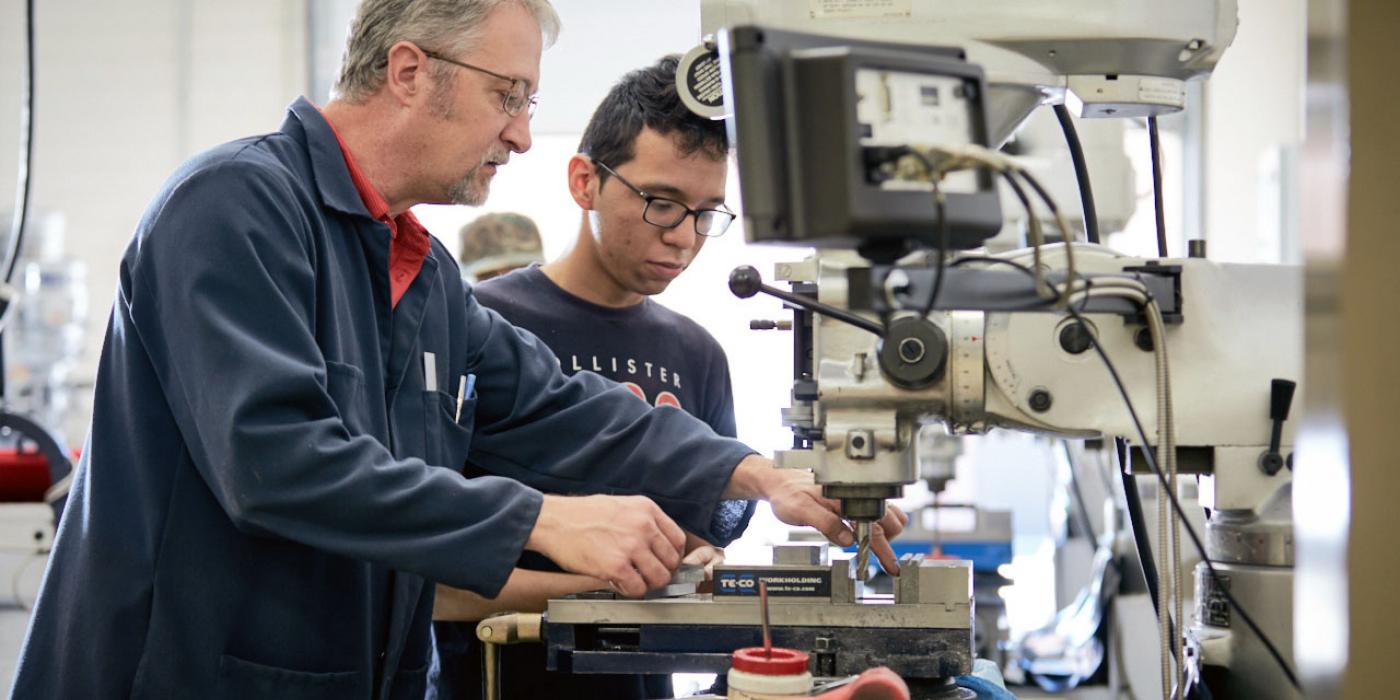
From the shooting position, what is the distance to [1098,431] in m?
1.16

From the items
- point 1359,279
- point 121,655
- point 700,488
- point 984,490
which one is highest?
point 1359,279

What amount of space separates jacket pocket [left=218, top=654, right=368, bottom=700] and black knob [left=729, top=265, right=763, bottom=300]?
21.2 inches

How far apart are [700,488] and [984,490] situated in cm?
460

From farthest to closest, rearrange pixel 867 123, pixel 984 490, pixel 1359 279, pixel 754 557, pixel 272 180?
pixel 984 490
pixel 754 557
pixel 272 180
pixel 867 123
pixel 1359 279

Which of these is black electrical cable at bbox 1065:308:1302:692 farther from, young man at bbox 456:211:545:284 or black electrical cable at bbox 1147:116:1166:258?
young man at bbox 456:211:545:284

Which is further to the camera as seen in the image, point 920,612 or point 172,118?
point 172,118

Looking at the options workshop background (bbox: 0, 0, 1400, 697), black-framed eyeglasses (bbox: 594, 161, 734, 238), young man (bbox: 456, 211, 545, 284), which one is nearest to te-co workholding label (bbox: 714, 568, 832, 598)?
black-framed eyeglasses (bbox: 594, 161, 734, 238)

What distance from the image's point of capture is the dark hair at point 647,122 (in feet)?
6.12

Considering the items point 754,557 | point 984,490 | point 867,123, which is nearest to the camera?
point 867,123

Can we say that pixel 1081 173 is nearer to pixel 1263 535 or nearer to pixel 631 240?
pixel 1263 535

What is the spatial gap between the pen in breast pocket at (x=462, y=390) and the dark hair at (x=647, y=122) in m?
0.45

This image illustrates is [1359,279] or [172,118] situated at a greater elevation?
[172,118]

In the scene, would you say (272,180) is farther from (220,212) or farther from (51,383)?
(51,383)

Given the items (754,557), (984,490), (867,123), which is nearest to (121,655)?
(754,557)
